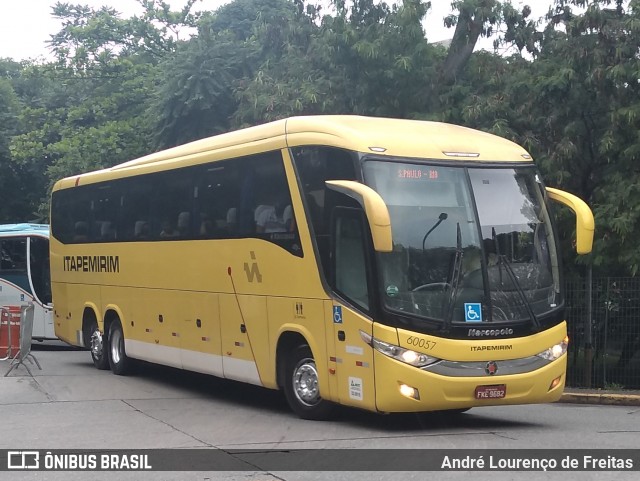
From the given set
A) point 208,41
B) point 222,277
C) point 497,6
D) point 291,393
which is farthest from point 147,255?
point 208,41

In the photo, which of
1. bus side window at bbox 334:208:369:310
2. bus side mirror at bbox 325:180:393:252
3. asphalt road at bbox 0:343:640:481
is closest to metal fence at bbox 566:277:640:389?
asphalt road at bbox 0:343:640:481

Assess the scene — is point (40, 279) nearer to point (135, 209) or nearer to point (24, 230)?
point (24, 230)

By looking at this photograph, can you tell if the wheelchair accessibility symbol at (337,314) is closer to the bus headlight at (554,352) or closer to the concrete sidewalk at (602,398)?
the bus headlight at (554,352)

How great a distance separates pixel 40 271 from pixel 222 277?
1343cm

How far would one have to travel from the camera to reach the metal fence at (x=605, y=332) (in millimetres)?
18078

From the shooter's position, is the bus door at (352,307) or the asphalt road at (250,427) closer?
the asphalt road at (250,427)

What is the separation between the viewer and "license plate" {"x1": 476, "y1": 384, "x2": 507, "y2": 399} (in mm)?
10812

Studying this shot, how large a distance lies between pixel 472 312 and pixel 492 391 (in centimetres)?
89

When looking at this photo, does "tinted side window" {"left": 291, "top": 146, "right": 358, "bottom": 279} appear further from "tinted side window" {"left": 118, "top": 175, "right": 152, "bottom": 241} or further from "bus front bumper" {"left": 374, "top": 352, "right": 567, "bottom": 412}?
"tinted side window" {"left": 118, "top": 175, "right": 152, "bottom": 241}

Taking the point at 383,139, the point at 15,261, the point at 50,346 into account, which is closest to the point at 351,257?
the point at 383,139

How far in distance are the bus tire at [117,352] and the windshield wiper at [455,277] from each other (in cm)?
878

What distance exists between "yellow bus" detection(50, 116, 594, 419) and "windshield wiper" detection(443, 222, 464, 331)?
0.02m

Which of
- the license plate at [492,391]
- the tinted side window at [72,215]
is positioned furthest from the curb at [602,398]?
the tinted side window at [72,215]
